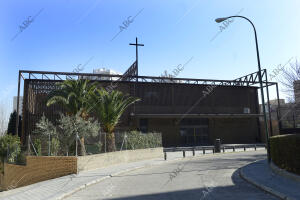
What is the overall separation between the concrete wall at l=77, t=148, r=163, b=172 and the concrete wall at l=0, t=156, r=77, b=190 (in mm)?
605

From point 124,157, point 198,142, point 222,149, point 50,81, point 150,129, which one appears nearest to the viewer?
point 124,157

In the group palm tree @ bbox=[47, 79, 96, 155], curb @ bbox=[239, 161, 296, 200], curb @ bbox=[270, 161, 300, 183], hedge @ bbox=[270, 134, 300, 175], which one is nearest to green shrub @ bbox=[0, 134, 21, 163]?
palm tree @ bbox=[47, 79, 96, 155]

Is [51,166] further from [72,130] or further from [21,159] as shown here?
[21,159]

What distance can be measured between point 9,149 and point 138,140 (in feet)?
32.4

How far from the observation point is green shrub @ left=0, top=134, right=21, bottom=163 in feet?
60.4

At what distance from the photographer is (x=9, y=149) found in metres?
18.9

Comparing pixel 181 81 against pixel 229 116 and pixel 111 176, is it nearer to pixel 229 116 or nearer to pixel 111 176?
pixel 229 116

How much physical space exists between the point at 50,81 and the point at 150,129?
46.3 ft

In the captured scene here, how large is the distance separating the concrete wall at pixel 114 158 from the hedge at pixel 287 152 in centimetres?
Result: 990

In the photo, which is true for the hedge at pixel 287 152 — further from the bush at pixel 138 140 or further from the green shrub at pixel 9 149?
the green shrub at pixel 9 149

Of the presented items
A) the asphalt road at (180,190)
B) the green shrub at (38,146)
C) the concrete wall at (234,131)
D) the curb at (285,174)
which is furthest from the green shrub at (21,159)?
the concrete wall at (234,131)

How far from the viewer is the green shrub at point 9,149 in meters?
18.4

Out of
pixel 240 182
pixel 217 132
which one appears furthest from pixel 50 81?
pixel 240 182

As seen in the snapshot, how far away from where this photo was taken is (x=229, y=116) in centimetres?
3634
